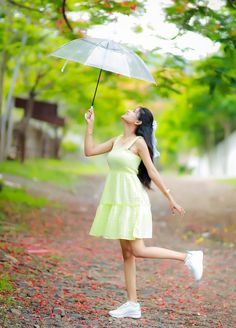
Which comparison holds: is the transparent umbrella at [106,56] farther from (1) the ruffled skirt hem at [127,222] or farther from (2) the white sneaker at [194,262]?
(2) the white sneaker at [194,262]

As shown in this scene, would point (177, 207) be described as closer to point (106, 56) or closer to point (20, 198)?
point (106, 56)

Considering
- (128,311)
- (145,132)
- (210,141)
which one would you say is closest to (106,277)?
(128,311)

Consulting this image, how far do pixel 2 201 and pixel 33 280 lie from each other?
6.27m

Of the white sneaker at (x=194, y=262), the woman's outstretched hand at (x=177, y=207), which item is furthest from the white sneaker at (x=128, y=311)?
the woman's outstretched hand at (x=177, y=207)

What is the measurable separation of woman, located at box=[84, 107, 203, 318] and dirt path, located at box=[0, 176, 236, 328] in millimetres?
529

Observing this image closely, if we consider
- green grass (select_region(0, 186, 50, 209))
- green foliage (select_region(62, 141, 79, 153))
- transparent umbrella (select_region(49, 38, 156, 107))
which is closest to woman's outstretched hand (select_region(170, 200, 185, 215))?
transparent umbrella (select_region(49, 38, 156, 107))

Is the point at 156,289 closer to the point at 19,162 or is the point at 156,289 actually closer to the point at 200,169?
the point at 19,162

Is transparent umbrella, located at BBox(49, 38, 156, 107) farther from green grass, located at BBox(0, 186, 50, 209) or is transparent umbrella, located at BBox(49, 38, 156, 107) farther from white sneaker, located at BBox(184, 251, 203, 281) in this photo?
green grass, located at BBox(0, 186, 50, 209)

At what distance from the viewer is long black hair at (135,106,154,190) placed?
5320 mm

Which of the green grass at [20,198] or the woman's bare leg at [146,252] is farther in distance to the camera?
the green grass at [20,198]

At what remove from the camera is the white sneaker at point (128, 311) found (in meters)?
5.34

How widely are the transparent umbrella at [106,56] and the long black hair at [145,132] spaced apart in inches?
17.3

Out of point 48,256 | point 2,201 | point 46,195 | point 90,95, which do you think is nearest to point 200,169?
point 90,95

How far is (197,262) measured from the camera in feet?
17.4
